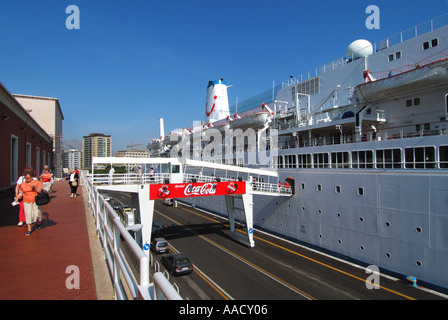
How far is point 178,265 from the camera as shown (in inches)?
555

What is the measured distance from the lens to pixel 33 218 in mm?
6504

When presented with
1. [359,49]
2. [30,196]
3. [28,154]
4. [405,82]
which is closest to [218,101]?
[359,49]

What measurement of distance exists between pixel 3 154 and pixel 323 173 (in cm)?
2148

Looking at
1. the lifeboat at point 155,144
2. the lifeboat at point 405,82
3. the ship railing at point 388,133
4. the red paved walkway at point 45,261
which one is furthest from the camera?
the lifeboat at point 155,144

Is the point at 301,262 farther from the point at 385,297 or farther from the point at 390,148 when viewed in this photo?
the point at 390,148

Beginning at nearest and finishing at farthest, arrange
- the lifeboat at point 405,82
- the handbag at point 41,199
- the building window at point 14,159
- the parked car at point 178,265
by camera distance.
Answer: the handbag at point 41,199
the parked car at point 178,265
the lifeboat at point 405,82
the building window at point 14,159

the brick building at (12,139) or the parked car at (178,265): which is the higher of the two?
the brick building at (12,139)

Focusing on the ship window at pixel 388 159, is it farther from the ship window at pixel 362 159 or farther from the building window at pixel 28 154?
the building window at pixel 28 154

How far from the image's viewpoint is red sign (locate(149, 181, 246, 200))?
16656 mm

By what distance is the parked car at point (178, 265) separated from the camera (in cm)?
1396

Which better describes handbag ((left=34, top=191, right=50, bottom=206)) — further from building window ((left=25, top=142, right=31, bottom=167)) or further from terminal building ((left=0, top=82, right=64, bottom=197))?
building window ((left=25, top=142, right=31, bottom=167))

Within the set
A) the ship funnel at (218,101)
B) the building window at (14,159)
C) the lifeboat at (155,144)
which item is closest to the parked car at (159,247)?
the building window at (14,159)

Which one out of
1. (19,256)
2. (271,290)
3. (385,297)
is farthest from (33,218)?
(385,297)

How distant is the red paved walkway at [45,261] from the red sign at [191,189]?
29.7ft
